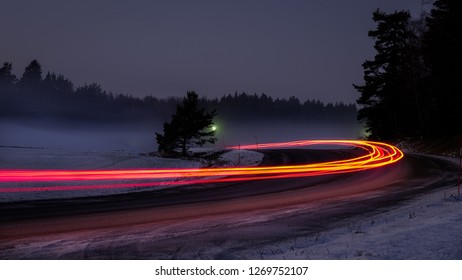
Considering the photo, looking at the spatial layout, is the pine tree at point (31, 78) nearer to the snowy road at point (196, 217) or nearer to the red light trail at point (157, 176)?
the red light trail at point (157, 176)

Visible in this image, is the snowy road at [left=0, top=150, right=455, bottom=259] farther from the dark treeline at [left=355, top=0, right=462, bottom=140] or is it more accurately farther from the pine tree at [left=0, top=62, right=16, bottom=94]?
the pine tree at [left=0, top=62, right=16, bottom=94]

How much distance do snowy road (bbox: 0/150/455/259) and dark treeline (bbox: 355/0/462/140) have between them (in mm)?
18617

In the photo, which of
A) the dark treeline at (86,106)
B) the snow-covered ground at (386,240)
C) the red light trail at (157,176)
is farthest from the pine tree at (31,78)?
the snow-covered ground at (386,240)

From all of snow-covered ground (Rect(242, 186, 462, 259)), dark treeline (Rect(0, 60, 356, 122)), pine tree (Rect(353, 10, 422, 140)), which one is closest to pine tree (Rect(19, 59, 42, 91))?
dark treeline (Rect(0, 60, 356, 122))

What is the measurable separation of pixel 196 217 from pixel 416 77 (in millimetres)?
37065

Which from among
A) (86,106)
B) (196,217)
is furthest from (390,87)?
(86,106)

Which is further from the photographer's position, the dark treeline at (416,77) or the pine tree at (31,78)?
the pine tree at (31,78)

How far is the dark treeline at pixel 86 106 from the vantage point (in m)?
102

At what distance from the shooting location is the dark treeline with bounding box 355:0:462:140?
34.6m

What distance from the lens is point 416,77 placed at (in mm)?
43375

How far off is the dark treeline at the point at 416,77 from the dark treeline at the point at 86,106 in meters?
71.4

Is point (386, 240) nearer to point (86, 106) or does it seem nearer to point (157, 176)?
point (157, 176)
